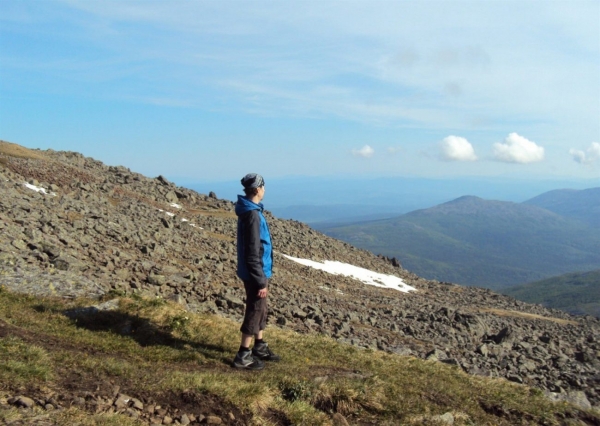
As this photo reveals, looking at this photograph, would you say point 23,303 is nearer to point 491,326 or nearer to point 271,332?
point 271,332

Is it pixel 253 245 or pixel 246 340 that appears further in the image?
pixel 246 340

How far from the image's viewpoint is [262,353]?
10.9m

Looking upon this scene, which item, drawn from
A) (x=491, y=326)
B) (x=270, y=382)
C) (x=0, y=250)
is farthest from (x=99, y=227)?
(x=491, y=326)

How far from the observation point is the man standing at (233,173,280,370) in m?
9.70

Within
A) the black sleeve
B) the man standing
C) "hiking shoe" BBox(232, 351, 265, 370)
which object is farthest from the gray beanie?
"hiking shoe" BBox(232, 351, 265, 370)

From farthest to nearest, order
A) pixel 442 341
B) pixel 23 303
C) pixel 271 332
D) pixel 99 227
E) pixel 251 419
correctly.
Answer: pixel 99 227 < pixel 442 341 < pixel 271 332 < pixel 23 303 < pixel 251 419

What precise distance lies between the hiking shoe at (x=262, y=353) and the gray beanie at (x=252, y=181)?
143 inches

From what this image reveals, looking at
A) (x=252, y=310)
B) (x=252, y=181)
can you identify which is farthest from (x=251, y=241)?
(x=252, y=310)

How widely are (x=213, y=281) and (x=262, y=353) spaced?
14.9 meters

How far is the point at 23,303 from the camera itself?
12539mm

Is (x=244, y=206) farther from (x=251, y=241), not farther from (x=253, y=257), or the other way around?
(x=253, y=257)

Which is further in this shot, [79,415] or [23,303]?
[23,303]

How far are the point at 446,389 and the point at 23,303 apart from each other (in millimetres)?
10782

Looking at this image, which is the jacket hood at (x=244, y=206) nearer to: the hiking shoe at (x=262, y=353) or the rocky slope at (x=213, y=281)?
the hiking shoe at (x=262, y=353)
